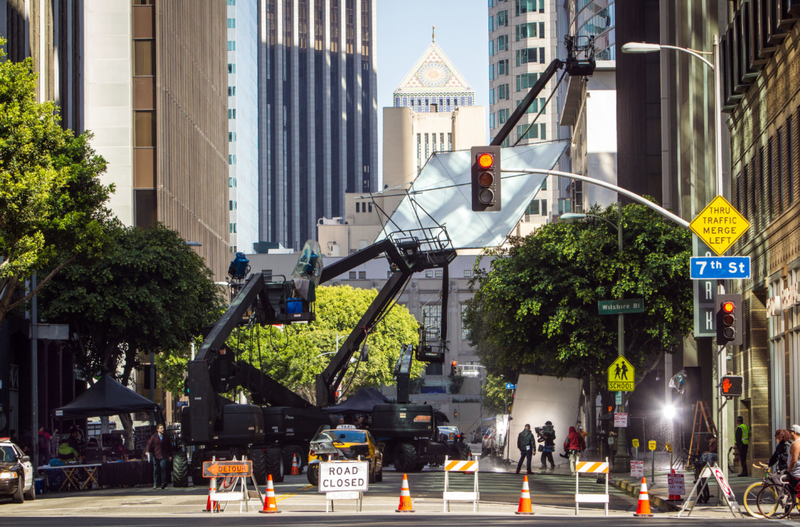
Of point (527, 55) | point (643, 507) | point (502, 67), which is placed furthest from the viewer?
point (502, 67)

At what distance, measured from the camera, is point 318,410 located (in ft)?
118

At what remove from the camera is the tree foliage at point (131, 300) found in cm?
4434

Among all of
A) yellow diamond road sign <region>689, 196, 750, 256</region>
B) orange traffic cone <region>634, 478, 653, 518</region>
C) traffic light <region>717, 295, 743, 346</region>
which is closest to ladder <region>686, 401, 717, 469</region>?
orange traffic cone <region>634, 478, 653, 518</region>

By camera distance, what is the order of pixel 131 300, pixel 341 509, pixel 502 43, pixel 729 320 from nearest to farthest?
pixel 729 320
pixel 341 509
pixel 131 300
pixel 502 43

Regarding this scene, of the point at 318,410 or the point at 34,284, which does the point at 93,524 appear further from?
the point at 34,284

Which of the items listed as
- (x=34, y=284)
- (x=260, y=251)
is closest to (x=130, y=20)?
(x=34, y=284)

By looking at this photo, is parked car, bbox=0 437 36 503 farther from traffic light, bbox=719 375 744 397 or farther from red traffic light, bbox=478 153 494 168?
traffic light, bbox=719 375 744 397

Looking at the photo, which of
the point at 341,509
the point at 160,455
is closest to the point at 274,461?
the point at 160,455

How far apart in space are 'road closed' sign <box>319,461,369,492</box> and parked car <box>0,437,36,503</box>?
8.80 m

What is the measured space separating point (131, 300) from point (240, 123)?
112098 mm

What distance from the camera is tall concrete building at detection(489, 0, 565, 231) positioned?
136 metres

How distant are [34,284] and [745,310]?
25.7 metres

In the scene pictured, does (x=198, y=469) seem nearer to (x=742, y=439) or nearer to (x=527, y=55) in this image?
(x=742, y=439)

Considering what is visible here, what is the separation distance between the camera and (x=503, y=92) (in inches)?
5571
